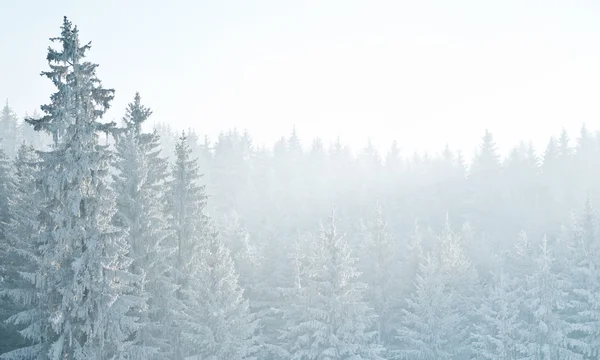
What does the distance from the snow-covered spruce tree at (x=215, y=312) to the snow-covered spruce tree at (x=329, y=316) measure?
606 centimetres

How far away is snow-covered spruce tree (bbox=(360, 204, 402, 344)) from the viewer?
52812mm

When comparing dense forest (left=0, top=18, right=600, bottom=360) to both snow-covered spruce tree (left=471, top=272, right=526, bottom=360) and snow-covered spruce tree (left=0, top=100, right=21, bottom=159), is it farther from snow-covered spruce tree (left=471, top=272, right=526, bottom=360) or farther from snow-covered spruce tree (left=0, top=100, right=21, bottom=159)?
snow-covered spruce tree (left=0, top=100, right=21, bottom=159)

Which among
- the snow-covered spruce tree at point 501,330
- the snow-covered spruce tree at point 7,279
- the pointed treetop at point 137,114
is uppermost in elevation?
the pointed treetop at point 137,114

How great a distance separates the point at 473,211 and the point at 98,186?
76176 mm

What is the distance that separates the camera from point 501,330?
144ft

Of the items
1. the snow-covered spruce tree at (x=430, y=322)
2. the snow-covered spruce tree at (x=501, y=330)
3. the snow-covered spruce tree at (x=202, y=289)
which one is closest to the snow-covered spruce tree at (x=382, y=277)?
the snow-covered spruce tree at (x=430, y=322)

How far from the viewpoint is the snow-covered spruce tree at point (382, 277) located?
Result: 52812 millimetres

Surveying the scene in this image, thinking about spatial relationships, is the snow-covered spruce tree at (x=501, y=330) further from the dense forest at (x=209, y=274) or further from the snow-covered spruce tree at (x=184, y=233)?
the snow-covered spruce tree at (x=184, y=233)

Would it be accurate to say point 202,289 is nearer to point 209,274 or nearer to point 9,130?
point 209,274

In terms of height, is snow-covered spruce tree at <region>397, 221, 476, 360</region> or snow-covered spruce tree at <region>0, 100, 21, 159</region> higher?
snow-covered spruce tree at <region>0, 100, 21, 159</region>

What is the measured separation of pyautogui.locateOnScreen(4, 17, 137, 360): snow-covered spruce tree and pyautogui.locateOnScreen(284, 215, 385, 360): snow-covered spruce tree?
62.2 feet

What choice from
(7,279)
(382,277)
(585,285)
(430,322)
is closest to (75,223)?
(7,279)

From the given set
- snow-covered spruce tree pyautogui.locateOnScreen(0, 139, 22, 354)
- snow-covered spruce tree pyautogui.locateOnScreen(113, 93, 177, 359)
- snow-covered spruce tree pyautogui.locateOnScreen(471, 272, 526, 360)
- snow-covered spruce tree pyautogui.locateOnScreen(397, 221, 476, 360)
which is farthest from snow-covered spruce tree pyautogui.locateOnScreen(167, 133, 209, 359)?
snow-covered spruce tree pyautogui.locateOnScreen(471, 272, 526, 360)

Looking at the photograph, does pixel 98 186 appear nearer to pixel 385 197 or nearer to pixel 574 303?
pixel 574 303
